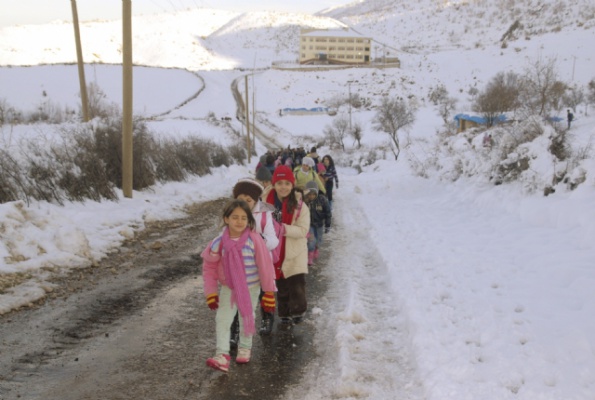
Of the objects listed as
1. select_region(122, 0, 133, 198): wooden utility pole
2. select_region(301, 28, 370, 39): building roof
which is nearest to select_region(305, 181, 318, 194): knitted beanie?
select_region(122, 0, 133, 198): wooden utility pole

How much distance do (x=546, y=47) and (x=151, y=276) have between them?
3310 inches

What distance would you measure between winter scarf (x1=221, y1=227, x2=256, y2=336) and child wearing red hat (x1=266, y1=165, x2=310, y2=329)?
3.81 ft

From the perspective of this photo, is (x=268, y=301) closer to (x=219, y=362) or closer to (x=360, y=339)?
(x=219, y=362)

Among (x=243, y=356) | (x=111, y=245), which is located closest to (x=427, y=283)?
(x=243, y=356)

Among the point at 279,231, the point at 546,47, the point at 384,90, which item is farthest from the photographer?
the point at 384,90

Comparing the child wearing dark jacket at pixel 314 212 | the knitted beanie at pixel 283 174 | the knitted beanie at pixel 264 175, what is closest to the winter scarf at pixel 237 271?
the knitted beanie at pixel 283 174

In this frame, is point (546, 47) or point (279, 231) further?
point (546, 47)

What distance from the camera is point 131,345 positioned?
4.78m

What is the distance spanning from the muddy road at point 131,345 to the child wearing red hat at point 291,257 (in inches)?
9.4

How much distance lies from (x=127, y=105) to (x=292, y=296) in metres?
8.73

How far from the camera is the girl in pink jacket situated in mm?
4203

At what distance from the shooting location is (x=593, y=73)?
5956 cm

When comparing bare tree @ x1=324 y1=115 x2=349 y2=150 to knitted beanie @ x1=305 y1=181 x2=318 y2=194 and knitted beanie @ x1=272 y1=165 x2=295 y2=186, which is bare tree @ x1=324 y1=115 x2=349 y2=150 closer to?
knitted beanie @ x1=305 y1=181 x2=318 y2=194

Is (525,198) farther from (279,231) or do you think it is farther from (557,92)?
(557,92)
